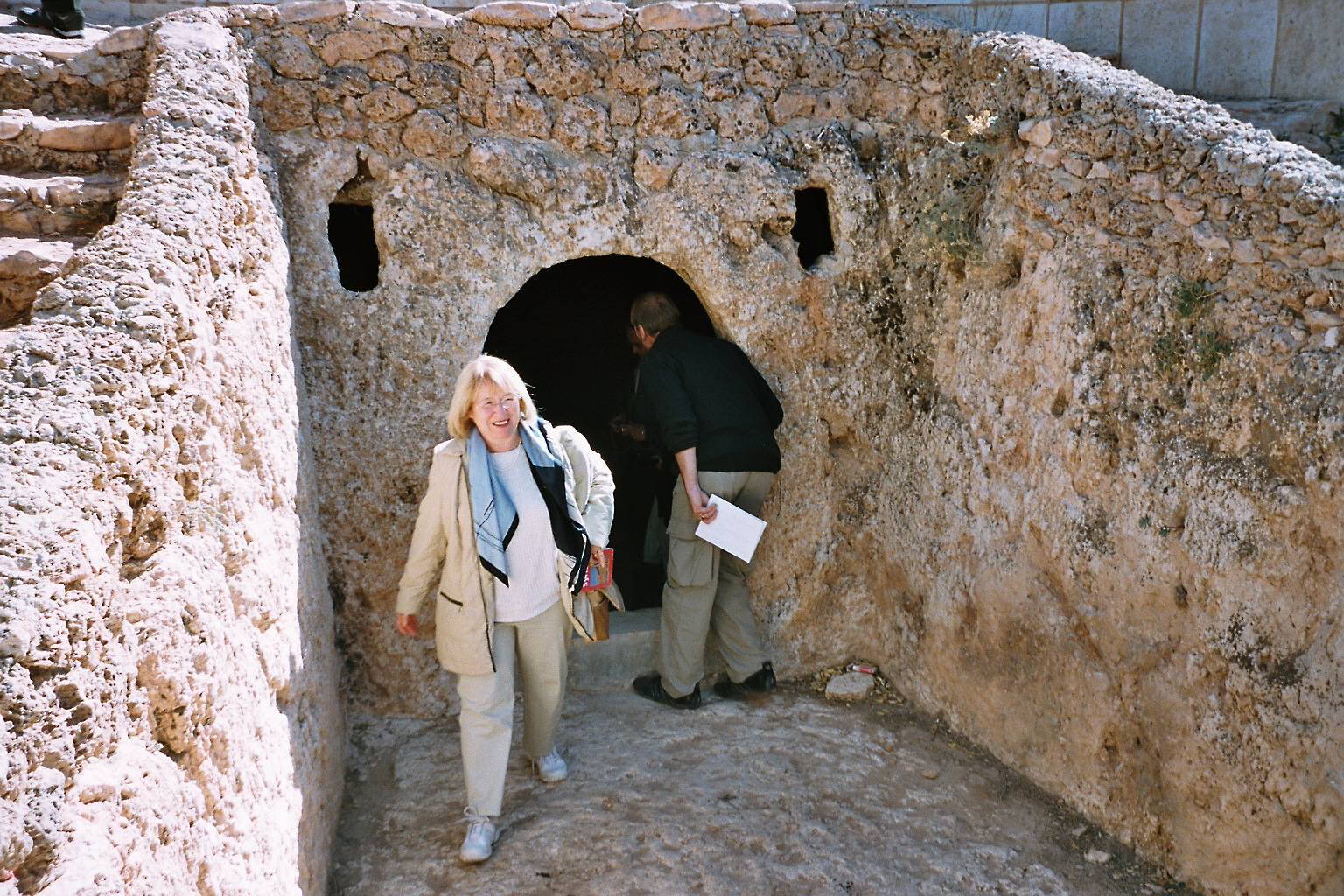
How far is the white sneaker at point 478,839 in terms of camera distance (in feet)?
11.4

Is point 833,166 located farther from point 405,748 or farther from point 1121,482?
point 405,748

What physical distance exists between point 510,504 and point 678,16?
2255 mm

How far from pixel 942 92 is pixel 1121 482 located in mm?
1927

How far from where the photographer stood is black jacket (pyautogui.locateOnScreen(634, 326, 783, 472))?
4.21 metres

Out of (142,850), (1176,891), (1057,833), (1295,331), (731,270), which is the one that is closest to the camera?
(142,850)

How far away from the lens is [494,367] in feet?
11.3

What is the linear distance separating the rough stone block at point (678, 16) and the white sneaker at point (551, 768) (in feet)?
10.1

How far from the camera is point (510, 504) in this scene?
350 cm

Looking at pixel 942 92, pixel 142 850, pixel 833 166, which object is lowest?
pixel 142 850

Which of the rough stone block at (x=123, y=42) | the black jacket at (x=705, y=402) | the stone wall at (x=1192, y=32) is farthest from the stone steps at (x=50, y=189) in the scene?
the black jacket at (x=705, y=402)

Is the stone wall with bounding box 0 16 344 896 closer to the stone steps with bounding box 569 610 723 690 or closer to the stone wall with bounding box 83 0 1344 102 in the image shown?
the stone steps with bounding box 569 610 723 690

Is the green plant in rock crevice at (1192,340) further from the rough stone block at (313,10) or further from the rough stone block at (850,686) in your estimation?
the rough stone block at (313,10)

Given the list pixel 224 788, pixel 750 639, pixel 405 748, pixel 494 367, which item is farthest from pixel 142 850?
pixel 750 639

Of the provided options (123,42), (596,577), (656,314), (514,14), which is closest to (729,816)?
(596,577)
